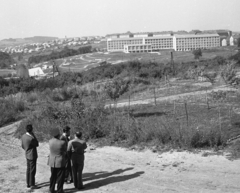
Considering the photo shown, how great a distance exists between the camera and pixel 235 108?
62.0ft

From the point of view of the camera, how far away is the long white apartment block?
157875 mm

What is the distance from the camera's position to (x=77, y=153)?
8.88 meters

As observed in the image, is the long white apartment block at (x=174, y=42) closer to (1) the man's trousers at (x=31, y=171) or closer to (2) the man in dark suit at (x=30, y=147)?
(1) the man's trousers at (x=31, y=171)

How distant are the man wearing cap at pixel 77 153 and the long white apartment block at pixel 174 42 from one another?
142 meters

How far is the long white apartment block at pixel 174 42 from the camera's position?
518 ft

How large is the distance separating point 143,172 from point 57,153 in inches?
113

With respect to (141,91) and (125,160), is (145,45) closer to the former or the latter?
(141,91)

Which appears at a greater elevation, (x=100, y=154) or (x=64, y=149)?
(x=64, y=149)

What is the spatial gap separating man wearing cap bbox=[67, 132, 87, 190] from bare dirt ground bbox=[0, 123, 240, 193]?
41 centimetres

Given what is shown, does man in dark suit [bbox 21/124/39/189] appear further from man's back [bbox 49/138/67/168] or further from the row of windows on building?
the row of windows on building

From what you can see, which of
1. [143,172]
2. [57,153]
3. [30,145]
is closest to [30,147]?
[30,145]

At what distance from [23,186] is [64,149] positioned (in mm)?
2289

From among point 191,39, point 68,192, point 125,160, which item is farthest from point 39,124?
point 191,39

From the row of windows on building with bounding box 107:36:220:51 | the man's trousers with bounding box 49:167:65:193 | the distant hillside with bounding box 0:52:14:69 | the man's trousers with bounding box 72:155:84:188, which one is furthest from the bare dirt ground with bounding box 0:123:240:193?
the row of windows on building with bounding box 107:36:220:51
